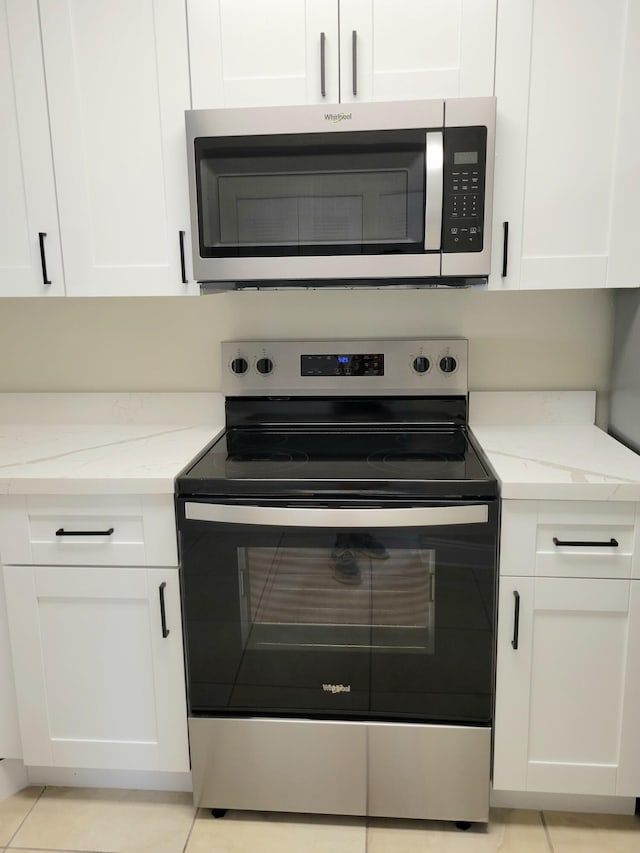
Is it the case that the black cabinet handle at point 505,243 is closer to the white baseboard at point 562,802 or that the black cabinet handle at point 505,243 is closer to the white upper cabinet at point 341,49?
the white upper cabinet at point 341,49

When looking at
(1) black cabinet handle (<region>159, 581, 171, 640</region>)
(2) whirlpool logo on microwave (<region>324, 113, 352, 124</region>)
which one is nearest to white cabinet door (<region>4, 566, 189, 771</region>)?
(1) black cabinet handle (<region>159, 581, 171, 640</region>)

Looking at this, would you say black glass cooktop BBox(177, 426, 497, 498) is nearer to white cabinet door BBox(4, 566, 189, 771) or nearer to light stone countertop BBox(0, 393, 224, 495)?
light stone countertop BBox(0, 393, 224, 495)

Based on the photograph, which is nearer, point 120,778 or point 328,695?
point 328,695

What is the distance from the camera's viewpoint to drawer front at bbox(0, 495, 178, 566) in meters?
1.55

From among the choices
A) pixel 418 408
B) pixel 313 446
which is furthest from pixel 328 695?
pixel 418 408

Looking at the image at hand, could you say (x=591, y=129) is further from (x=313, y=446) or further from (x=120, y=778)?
(x=120, y=778)

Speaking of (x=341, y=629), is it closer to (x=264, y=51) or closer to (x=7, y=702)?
(x=7, y=702)

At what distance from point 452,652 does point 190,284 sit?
1160mm

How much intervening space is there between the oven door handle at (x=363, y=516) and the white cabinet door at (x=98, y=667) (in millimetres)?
291

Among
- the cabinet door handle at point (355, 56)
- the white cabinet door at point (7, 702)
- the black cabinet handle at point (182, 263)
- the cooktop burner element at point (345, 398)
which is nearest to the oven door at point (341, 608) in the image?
the cooktop burner element at point (345, 398)

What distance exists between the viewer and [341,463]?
1.64 meters

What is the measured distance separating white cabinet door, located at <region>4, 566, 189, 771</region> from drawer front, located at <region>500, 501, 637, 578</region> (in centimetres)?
83

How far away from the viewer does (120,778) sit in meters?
1.77

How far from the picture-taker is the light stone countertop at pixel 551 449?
1434mm
